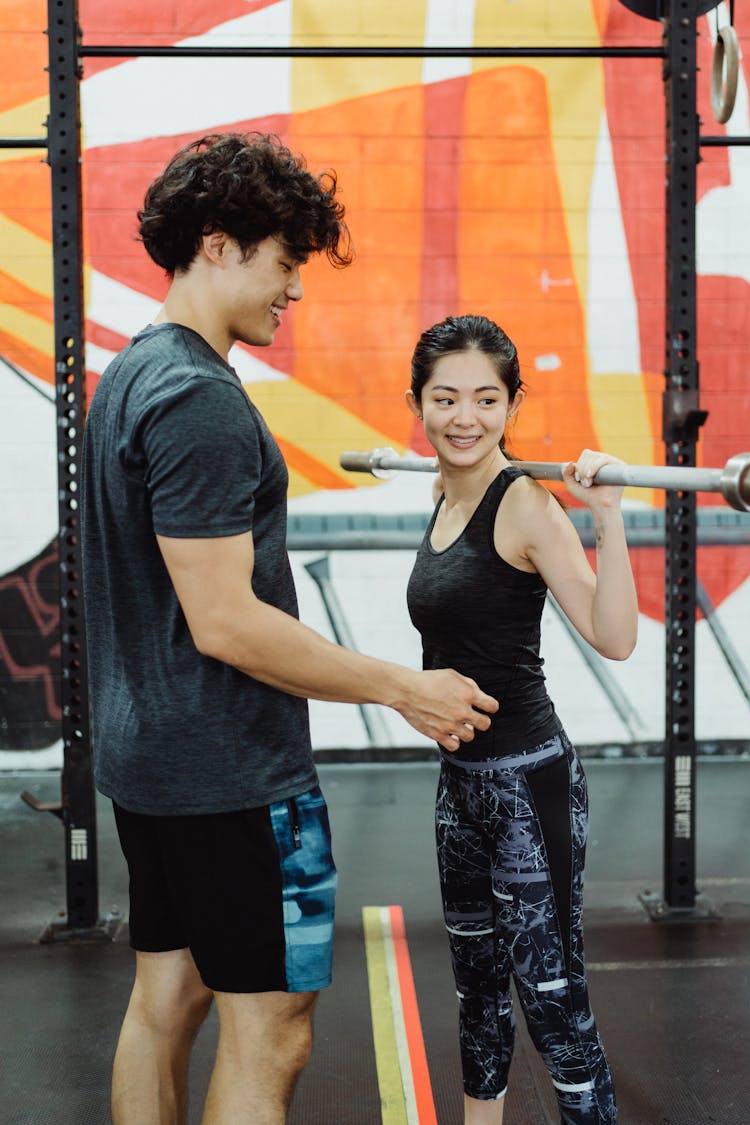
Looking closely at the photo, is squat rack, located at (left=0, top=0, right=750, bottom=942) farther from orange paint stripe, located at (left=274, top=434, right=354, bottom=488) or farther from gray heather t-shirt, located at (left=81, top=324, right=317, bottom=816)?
orange paint stripe, located at (left=274, top=434, right=354, bottom=488)

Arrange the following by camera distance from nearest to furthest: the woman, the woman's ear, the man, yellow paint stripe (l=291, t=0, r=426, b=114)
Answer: the man
the woman
the woman's ear
yellow paint stripe (l=291, t=0, r=426, b=114)

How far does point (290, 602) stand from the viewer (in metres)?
1.46

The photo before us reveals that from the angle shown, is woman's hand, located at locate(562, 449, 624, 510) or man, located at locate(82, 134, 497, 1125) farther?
woman's hand, located at locate(562, 449, 624, 510)

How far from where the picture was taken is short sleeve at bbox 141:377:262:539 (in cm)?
125

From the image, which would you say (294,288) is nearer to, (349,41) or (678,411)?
(678,411)

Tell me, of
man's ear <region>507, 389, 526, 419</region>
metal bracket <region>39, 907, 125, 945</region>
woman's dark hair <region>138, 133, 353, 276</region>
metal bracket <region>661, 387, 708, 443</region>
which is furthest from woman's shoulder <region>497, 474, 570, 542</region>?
metal bracket <region>39, 907, 125, 945</region>

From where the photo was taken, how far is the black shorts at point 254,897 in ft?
4.55

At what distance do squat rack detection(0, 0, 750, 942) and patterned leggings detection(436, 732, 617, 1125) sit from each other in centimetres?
136

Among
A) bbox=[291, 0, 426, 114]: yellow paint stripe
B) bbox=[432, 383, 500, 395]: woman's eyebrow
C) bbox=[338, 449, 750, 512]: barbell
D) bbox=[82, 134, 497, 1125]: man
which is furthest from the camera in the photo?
bbox=[291, 0, 426, 114]: yellow paint stripe

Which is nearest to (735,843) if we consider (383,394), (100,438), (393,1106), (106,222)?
(393,1106)

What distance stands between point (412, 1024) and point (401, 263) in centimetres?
320

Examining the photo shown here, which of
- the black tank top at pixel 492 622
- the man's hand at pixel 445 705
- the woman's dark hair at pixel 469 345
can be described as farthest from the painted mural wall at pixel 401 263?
the man's hand at pixel 445 705

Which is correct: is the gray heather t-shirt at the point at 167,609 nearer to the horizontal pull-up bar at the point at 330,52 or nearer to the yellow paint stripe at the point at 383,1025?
the yellow paint stripe at the point at 383,1025

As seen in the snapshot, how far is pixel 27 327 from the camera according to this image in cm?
459
